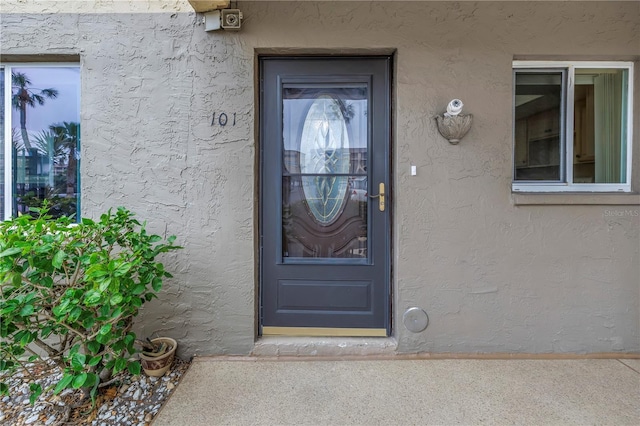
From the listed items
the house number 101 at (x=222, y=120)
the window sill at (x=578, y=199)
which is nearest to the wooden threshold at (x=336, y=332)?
the window sill at (x=578, y=199)

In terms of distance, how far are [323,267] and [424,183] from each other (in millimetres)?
1041

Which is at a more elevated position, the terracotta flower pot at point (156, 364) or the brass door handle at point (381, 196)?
the brass door handle at point (381, 196)

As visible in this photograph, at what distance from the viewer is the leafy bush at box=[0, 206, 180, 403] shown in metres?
1.84

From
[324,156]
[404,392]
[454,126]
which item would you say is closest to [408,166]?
[454,126]

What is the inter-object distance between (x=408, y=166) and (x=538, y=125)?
3.84 feet

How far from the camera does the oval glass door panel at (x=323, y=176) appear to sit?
2736 mm

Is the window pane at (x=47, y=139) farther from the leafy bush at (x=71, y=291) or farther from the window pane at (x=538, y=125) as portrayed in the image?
the window pane at (x=538, y=125)

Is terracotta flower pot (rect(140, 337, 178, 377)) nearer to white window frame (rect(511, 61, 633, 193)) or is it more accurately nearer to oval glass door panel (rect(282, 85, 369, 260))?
oval glass door panel (rect(282, 85, 369, 260))

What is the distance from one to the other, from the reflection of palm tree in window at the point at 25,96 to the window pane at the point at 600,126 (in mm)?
4328

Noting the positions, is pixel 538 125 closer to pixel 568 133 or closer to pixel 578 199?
pixel 568 133

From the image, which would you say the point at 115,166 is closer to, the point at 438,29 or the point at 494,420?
the point at 438,29

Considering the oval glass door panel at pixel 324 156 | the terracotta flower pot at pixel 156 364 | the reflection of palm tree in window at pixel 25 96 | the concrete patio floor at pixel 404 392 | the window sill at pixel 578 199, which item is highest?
the reflection of palm tree in window at pixel 25 96

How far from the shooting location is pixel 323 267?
2.72 m

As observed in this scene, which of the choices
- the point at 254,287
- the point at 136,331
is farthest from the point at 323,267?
the point at 136,331
